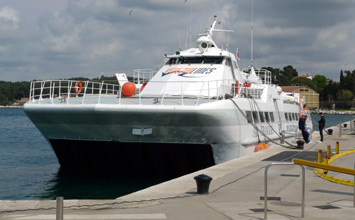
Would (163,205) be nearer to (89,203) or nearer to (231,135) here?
(89,203)

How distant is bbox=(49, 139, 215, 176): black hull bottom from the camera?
17.0m

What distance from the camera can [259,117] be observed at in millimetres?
20641

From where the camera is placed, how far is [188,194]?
31.6 ft

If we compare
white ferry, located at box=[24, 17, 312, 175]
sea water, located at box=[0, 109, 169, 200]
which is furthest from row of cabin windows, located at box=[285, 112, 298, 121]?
sea water, located at box=[0, 109, 169, 200]

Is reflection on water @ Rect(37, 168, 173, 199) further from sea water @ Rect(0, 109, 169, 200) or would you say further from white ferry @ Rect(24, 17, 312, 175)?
white ferry @ Rect(24, 17, 312, 175)

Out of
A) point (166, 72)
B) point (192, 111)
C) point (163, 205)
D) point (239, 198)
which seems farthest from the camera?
point (166, 72)

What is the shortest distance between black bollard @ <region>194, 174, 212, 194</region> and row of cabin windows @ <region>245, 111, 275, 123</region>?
9405mm

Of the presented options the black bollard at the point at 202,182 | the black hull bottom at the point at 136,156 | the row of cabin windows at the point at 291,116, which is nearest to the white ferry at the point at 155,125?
the black hull bottom at the point at 136,156

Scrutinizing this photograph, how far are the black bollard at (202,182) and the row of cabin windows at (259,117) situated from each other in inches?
370

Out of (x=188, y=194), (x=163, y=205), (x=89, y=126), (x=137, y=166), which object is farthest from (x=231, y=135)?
(x=163, y=205)

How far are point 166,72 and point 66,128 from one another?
18.5 feet

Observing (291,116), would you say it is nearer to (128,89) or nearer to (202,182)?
(128,89)

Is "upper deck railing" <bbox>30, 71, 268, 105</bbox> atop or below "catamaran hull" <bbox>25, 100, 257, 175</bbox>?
atop

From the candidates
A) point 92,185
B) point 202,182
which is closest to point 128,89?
point 92,185
